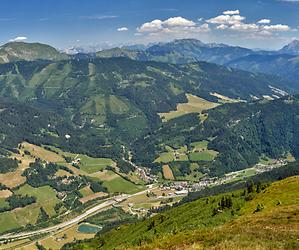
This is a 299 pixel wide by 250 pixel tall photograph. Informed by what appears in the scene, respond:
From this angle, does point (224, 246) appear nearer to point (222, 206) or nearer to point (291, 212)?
point (291, 212)

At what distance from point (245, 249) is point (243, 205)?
345 feet

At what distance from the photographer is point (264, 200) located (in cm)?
12862

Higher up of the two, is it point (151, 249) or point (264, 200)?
point (151, 249)

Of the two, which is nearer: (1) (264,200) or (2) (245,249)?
(2) (245,249)

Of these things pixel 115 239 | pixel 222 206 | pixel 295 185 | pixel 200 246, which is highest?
pixel 200 246

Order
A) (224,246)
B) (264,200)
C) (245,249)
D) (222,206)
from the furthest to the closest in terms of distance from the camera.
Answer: (222,206) < (264,200) < (224,246) < (245,249)

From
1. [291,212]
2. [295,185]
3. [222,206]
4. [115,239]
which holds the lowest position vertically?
[115,239]

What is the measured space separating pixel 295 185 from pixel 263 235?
94978mm

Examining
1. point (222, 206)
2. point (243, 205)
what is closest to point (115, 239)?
point (222, 206)

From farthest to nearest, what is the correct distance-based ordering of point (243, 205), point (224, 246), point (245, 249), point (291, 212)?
point (243, 205) → point (291, 212) → point (224, 246) → point (245, 249)

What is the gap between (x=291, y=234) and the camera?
43500mm

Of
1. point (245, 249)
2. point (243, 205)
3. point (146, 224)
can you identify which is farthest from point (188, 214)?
point (245, 249)

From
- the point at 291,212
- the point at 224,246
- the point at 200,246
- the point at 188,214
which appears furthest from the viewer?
the point at 188,214

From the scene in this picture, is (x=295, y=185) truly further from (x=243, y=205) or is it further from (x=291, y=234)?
(x=291, y=234)
